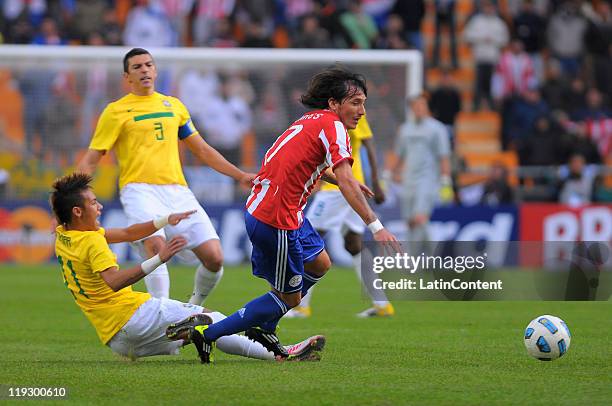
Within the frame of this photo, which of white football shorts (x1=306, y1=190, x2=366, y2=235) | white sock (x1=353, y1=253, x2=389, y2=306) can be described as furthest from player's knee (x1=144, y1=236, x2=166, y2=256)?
white sock (x1=353, y1=253, x2=389, y2=306)

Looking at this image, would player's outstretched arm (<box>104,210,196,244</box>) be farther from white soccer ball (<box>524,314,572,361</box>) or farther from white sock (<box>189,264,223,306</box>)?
white soccer ball (<box>524,314,572,361</box>)

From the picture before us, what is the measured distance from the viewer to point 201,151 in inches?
409

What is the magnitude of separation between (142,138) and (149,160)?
20 centimetres

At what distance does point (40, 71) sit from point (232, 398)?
15.0m

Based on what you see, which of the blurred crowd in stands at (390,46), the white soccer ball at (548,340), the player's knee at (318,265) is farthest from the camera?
the blurred crowd in stands at (390,46)

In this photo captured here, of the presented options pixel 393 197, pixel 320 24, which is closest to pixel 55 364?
pixel 393 197

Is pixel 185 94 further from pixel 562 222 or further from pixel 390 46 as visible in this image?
pixel 562 222

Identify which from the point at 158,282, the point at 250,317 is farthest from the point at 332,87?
the point at 158,282

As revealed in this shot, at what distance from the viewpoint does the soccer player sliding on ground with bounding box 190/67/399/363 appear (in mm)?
7891

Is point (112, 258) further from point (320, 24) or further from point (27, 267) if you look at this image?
point (320, 24)

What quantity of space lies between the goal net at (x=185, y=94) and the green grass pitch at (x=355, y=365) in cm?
749

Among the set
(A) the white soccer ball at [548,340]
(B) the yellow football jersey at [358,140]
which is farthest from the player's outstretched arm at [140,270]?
(B) the yellow football jersey at [358,140]

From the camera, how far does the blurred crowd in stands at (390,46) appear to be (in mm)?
20734

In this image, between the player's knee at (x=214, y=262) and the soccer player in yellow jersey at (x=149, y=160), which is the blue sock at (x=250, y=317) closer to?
the player's knee at (x=214, y=262)
